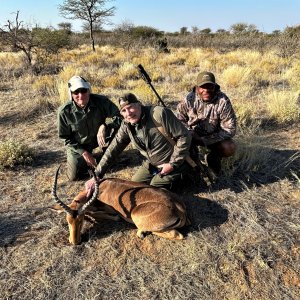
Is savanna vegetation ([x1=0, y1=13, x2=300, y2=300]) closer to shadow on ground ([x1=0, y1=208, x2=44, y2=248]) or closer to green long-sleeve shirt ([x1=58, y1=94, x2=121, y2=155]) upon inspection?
shadow on ground ([x1=0, y1=208, x2=44, y2=248])

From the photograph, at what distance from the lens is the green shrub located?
19.0ft

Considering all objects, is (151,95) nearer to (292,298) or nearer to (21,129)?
(21,129)

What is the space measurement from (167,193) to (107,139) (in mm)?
1822

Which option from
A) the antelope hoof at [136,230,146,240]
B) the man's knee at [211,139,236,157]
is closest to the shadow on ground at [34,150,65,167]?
the antelope hoof at [136,230,146,240]

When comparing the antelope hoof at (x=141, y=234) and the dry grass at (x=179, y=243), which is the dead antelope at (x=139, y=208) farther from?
the dry grass at (x=179, y=243)

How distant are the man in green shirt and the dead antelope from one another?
3.73 feet

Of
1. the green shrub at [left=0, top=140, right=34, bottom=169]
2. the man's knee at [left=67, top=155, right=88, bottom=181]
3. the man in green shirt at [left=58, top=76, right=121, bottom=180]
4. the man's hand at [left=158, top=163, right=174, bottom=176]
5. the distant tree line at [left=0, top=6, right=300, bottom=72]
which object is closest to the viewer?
the man's hand at [left=158, top=163, right=174, bottom=176]

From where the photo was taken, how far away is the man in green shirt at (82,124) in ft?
17.7

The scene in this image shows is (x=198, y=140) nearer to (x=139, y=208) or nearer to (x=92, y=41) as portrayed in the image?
(x=139, y=208)

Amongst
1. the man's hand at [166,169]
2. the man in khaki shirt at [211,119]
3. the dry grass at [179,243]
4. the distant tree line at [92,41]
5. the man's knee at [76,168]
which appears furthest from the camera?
the distant tree line at [92,41]

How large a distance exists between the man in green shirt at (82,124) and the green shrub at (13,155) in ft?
2.56

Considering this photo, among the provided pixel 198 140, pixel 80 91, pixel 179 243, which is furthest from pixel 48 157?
pixel 179 243

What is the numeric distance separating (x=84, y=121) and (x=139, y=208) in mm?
2012

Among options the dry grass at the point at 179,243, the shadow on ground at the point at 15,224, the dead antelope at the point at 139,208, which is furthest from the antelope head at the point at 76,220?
the shadow on ground at the point at 15,224
